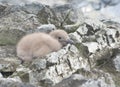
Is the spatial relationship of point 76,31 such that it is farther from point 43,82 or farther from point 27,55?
point 43,82

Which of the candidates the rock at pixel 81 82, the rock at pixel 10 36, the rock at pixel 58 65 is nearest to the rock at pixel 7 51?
the rock at pixel 10 36

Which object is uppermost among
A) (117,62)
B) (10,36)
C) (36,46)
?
(36,46)

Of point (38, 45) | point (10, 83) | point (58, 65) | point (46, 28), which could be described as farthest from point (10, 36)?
point (10, 83)

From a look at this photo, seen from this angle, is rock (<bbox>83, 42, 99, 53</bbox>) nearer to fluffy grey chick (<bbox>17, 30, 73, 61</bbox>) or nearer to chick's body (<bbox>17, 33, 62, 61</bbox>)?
fluffy grey chick (<bbox>17, 30, 73, 61</bbox>)

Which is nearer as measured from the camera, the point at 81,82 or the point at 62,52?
the point at 81,82

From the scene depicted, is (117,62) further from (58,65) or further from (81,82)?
(81,82)

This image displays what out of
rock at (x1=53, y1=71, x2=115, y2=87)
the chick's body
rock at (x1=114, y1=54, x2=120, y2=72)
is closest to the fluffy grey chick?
the chick's body

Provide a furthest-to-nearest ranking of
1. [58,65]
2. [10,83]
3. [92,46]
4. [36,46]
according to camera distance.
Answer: [92,46]
[36,46]
[58,65]
[10,83]
